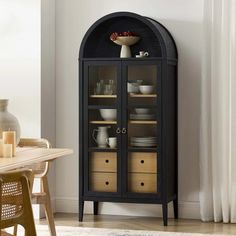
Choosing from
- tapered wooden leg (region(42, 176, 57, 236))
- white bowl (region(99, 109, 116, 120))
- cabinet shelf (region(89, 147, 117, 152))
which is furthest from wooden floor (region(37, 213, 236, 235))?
white bowl (region(99, 109, 116, 120))

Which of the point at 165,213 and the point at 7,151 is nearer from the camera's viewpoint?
the point at 7,151

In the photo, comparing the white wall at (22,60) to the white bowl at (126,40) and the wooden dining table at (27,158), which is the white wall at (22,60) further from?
the wooden dining table at (27,158)

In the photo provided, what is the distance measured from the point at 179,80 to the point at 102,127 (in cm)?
82

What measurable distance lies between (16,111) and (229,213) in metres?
2.12

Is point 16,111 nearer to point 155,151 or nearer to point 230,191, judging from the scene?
point 155,151

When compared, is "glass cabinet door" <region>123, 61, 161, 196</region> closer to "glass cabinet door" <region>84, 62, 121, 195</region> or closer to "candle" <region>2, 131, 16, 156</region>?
"glass cabinet door" <region>84, 62, 121, 195</region>

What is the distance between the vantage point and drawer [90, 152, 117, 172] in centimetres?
607

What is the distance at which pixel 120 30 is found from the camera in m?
6.29

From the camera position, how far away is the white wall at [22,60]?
6230 millimetres

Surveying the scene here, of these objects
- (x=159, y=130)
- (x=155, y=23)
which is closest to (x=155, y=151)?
(x=159, y=130)

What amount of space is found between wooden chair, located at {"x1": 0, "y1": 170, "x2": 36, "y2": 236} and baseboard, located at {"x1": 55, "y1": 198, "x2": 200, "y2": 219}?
8.29 ft

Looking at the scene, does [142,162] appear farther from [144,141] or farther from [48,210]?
[48,210]

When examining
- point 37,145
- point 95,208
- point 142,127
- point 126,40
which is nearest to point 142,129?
point 142,127

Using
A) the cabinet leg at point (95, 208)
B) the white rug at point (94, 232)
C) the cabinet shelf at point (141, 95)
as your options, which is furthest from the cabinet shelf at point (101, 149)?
the white rug at point (94, 232)
